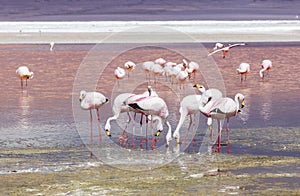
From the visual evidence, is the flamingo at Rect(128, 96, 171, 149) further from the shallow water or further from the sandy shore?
the sandy shore

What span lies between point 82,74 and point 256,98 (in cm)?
480

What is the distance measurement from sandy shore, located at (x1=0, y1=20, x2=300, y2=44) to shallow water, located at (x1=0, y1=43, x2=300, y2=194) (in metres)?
8.77

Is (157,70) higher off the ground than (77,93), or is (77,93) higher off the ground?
(157,70)

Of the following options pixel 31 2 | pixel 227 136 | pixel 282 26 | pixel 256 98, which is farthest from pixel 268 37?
pixel 31 2

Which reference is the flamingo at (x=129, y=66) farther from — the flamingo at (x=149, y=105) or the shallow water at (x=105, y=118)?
the flamingo at (x=149, y=105)

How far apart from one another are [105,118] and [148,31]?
21122 mm

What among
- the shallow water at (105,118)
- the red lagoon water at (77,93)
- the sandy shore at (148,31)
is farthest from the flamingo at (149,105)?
the sandy shore at (148,31)

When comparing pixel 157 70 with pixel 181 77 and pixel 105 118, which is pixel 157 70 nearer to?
pixel 181 77

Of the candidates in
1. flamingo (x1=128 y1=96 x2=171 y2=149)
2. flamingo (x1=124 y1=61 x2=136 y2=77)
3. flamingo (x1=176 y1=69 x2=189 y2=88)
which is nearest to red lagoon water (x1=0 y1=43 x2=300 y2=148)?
flamingo (x1=176 y1=69 x2=189 y2=88)

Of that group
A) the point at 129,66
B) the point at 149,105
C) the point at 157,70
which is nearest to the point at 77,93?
the point at 157,70

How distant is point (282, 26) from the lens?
3688 cm

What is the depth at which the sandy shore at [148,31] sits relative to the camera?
29.6 metres

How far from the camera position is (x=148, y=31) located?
33219 mm

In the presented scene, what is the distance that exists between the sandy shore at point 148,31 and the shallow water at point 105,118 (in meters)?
8.77
